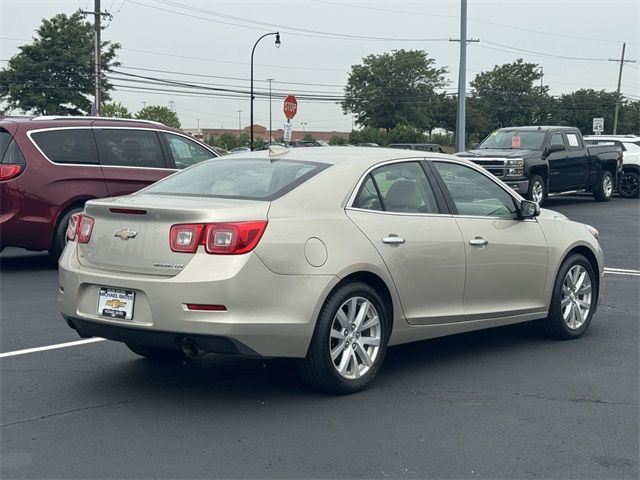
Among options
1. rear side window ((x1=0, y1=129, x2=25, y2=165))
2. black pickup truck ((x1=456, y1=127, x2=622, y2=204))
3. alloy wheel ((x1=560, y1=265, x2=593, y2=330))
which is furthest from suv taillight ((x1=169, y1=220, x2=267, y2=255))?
black pickup truck ((x1=456, y1=127, x2=622, y2=204))

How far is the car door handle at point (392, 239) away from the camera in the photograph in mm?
6242

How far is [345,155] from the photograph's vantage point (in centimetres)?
663

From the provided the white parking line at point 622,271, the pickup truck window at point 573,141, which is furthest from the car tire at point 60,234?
the pickup truck window at point 573,141

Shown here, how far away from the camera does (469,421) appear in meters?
5.53

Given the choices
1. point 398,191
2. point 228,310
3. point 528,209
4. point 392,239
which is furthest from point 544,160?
point 228,310

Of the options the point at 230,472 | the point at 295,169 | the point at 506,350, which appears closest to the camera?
the point at 230,472

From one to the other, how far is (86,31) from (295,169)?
5843cm

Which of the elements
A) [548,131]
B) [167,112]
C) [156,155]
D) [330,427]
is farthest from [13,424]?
[167,112]

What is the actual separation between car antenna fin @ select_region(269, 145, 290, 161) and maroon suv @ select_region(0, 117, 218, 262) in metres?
5.46

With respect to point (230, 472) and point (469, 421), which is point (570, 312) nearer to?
point (469, 421)

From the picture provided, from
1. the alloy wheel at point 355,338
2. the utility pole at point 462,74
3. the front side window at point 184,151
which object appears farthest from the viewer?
the utility pole at point 462,74

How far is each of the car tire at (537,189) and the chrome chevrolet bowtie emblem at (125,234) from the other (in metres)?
17.1

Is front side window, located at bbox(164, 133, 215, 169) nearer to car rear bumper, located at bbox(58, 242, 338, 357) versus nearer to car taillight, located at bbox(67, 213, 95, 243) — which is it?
car taillight, located at bbox(67, 213, 95, 243)

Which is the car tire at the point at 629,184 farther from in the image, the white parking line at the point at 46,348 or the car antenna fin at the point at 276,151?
the white parking line at the point at 46,348
